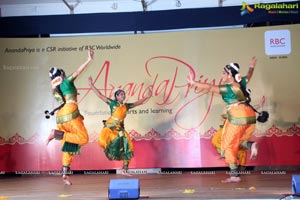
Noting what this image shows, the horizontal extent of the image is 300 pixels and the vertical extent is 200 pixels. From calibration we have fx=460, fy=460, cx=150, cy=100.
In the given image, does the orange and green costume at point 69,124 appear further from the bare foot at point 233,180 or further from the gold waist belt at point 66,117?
the bare foot at point 233,180

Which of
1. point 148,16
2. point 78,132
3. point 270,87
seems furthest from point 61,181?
point 270,87

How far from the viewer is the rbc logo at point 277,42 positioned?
6668 millimetres

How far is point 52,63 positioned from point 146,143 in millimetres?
1849

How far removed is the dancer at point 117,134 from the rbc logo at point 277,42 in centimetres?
219

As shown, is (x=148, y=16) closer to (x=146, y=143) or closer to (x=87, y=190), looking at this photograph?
(x=146, y=143)

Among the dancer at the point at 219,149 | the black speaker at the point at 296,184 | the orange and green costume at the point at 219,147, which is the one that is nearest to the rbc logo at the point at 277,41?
the dancer at the point at 219,149

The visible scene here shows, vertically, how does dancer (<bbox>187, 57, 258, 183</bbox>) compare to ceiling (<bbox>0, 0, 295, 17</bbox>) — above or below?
below

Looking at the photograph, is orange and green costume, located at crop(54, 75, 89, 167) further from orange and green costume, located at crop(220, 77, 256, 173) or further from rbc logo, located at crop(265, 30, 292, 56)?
rbc logo, located at crop(265, 30, 292, 56)

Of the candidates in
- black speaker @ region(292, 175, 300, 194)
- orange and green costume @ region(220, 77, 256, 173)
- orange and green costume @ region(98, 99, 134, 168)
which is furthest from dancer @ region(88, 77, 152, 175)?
black speaker @ region(292, 175, 300, 194)

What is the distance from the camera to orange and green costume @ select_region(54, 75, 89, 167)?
19.5 ft

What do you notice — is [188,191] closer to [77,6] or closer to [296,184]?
[296,184]

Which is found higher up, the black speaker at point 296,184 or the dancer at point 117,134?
the dancer at point 117,134

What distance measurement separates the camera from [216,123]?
6.73 m

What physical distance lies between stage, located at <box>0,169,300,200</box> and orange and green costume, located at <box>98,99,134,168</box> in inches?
15.9
